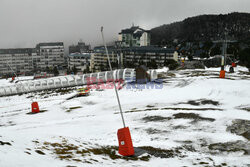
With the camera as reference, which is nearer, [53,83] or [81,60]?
[53,83]

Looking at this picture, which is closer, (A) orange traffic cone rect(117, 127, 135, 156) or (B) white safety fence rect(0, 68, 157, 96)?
(A) orange traffic cone rect(117, 127, 135, 156)

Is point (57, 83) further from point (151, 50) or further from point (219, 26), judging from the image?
point (219, 26)

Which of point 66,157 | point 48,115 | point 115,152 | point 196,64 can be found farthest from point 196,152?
point 196,64

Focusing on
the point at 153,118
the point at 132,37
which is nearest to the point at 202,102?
the point at 153,118

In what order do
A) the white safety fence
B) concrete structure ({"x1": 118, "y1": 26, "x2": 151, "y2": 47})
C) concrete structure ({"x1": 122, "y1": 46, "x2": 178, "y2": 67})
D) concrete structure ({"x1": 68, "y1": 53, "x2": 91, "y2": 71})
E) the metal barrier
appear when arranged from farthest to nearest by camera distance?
concrete structure ({"x1": 118, "y1": 26, "x2": 151, "y2": 47}) → concrete structure ({"x1": 68, "y1": 53, "x2": 91, "y2": 71}) → concrete structure ({"x1": 122, "y1": 46, "x2": 178, "y2": 67}) → the metal barrier → the white safety fence

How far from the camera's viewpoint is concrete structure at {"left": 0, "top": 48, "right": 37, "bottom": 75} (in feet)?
447

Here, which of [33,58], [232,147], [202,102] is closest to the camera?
[232,147]

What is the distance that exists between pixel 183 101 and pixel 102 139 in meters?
10.4

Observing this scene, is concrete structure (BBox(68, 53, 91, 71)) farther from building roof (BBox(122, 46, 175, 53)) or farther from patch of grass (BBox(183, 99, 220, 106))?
patch of grass (BBox(183, 99, 220, 106))

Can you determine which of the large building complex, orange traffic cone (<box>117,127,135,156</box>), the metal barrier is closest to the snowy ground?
orange traffic cone (<box>117,127,135,156</box>)

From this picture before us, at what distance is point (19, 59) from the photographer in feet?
454

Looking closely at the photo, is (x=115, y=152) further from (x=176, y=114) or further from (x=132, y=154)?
(x=176, y=114)

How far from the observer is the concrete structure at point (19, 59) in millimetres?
136250

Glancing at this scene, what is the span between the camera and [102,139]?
31.7 feet
